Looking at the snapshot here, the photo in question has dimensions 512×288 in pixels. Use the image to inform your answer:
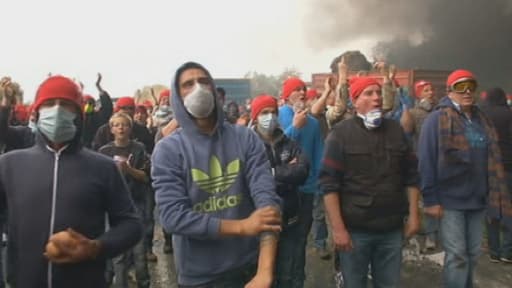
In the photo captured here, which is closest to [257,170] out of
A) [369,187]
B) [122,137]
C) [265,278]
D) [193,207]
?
[193,207]

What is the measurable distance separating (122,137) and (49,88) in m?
2.48

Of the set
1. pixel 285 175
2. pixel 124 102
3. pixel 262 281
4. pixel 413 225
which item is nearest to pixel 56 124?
pixel 262 281

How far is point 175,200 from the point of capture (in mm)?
1979

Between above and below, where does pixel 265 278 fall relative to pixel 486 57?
below

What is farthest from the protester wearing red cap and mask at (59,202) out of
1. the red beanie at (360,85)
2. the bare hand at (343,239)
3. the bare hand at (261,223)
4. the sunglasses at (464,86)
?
the sunglasses at (464,86)

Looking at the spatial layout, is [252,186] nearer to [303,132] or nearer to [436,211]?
[436,211]

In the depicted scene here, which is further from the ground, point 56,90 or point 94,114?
point 94,114

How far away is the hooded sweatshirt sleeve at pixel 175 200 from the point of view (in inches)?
75.4

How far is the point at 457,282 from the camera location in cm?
358

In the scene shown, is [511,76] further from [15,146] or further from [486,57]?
[15,146]

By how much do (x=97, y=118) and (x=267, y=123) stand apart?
3664mm

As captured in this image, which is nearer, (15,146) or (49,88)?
(49,88)

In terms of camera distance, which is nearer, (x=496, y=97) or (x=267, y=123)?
(x=267, y=123)

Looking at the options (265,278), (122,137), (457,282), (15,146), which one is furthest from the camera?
(122,137)
